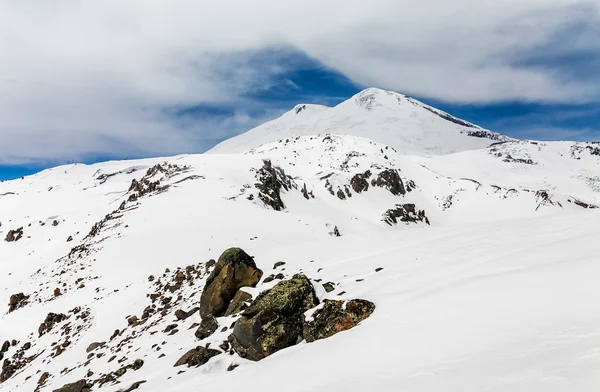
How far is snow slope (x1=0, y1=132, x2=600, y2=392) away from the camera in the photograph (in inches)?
247

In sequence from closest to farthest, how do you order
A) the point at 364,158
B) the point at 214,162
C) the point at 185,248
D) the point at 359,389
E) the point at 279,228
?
the point at 359,389 → the point at 185,248 → the point at 279,228 → the point at 214,162 → the point at 364,158

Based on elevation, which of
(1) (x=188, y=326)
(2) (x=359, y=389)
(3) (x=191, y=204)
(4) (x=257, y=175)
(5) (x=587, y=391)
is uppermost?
(4) (x=257, y=175)

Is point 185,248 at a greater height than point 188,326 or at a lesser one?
greater

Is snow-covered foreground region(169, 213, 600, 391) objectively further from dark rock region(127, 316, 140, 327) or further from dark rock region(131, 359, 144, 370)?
dark rock region(127, 316, 140, 327)

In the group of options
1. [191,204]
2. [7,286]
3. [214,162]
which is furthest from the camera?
[214,162]

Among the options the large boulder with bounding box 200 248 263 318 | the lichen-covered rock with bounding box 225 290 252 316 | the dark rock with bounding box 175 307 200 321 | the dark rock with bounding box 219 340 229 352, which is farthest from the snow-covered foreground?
the dark rock with bounding box 175 307 200 321

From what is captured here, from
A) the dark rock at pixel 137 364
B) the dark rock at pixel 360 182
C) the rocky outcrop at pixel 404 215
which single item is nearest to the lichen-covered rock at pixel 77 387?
the dark rock at pixel 137 364

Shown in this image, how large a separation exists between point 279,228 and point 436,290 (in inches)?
1019

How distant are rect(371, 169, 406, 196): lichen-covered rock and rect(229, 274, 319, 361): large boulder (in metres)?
75.3

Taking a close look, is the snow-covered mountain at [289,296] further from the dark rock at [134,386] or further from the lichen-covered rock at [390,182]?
the lichen-covered rock at [390,182]

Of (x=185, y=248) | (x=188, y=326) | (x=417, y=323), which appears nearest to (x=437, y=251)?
(x=417, y=323)

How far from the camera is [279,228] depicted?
3525 centimetres

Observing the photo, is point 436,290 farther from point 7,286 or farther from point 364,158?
point 364,158

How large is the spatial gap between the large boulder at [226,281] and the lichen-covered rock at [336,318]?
606 cm
